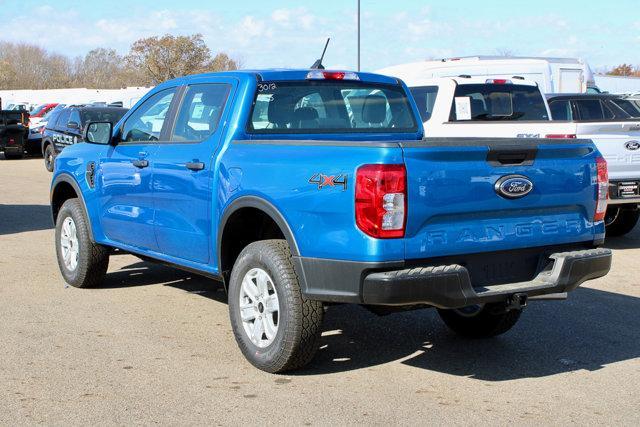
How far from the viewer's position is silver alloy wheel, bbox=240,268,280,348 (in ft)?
17.9

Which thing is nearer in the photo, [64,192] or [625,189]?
[64,192]

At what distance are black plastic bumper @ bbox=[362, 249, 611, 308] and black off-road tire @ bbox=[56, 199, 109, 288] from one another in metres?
3.74

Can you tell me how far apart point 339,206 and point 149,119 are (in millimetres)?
2748

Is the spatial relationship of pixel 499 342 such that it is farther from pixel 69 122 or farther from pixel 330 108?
pixel 69 122

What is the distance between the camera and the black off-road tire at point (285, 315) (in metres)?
5.17

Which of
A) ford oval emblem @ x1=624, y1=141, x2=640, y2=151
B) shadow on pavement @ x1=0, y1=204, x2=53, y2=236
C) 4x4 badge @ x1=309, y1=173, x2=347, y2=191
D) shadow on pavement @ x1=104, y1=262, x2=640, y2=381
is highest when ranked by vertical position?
4x4 badge @ x1=309, y1=173, x2=347, y2=191

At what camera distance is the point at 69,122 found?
20609 mm

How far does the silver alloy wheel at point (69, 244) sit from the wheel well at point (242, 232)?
2613 mm

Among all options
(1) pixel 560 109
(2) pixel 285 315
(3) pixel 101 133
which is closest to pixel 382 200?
(2) pixel 285 315

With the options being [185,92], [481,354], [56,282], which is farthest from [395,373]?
[56,282]

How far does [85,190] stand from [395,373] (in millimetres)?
3546

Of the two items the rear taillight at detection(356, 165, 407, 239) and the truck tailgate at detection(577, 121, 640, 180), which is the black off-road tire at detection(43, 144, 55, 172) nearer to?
the truck tailgate at detection(577, 121, 640, 180)

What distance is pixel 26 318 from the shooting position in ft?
22.7

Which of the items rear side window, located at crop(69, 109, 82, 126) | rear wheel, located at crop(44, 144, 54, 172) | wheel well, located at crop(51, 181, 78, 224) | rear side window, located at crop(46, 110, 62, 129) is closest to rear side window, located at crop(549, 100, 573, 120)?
wheel well, located at crop(51, 181, 78, 224)
